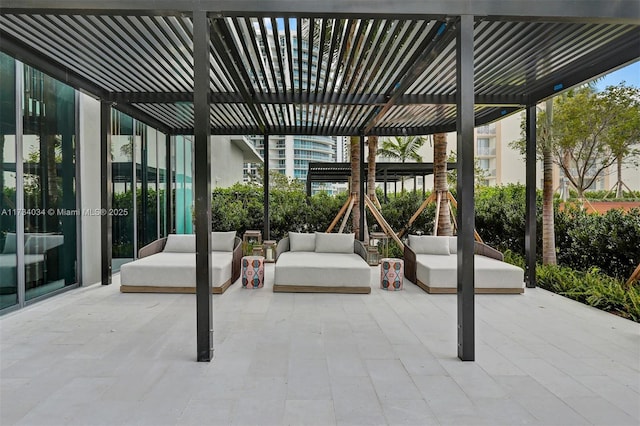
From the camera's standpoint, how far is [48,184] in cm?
518

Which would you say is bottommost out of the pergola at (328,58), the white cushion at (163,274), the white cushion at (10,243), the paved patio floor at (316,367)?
the paved patio floor at (316,367)

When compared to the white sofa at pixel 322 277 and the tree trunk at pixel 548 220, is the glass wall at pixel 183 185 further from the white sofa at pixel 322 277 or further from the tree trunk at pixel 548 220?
the tree trunk at pixel 548 220

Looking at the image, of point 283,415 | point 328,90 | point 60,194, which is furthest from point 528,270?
point 60,194

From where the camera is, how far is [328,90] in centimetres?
606

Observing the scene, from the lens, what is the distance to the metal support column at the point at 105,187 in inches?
242

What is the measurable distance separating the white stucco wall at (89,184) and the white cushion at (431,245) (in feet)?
19.3

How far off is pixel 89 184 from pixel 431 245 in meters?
6.28

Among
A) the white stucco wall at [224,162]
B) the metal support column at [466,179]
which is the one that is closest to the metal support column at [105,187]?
the metal support column at [466,179]

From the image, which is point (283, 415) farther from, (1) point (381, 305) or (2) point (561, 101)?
(2) point (561, 101)

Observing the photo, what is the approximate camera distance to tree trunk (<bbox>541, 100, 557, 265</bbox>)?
6.68 metres

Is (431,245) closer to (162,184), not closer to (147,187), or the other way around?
(147,187)

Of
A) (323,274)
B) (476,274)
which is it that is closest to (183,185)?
(323,274)

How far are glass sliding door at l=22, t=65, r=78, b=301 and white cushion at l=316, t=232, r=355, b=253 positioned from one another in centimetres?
426

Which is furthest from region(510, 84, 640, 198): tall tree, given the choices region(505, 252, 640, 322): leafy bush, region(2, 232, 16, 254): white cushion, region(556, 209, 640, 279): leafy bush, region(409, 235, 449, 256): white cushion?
region(2, 232, 16, 254): white cushion
